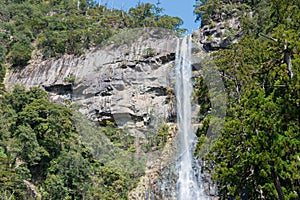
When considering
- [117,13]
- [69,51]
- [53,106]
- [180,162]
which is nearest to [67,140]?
[53,106]

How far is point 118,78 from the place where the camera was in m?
18.0

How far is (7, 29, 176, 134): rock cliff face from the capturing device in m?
12.7

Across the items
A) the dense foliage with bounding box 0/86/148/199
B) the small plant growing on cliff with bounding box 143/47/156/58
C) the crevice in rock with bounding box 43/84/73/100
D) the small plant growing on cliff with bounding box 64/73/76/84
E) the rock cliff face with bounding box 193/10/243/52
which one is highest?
the rock cliff face with bounding box 193/10/243/52

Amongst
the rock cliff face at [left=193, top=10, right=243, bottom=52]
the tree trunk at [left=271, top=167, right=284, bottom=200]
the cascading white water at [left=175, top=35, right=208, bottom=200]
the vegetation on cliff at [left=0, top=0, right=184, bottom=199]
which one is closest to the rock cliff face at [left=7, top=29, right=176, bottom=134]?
the cascading white water at [left=175, top=35, right=208, bottom=200]

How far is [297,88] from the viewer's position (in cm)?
570

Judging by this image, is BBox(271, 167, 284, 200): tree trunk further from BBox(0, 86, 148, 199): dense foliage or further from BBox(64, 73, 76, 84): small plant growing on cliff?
BBox(64, 73, 76, 84): small plant growing on cliff

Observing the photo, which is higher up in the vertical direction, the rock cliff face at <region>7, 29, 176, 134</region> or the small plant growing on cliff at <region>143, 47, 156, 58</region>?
the small plant growing on cliff at <region>143, 47, 156, 58</region>

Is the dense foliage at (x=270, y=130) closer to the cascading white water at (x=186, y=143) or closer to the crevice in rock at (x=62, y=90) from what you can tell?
the cascading white water at (x=186, y=143)

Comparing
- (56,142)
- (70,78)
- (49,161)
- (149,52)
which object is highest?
(149,52)

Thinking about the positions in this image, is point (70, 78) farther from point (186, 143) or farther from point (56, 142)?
point (186, 143)

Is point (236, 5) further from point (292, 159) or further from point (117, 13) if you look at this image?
point (292, 159)

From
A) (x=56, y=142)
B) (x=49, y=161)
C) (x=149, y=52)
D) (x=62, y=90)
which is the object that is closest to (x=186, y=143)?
(x=149, y=52)

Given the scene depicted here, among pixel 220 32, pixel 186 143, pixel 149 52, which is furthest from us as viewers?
pixel 220 32

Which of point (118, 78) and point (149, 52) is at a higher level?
point (149, 52)
